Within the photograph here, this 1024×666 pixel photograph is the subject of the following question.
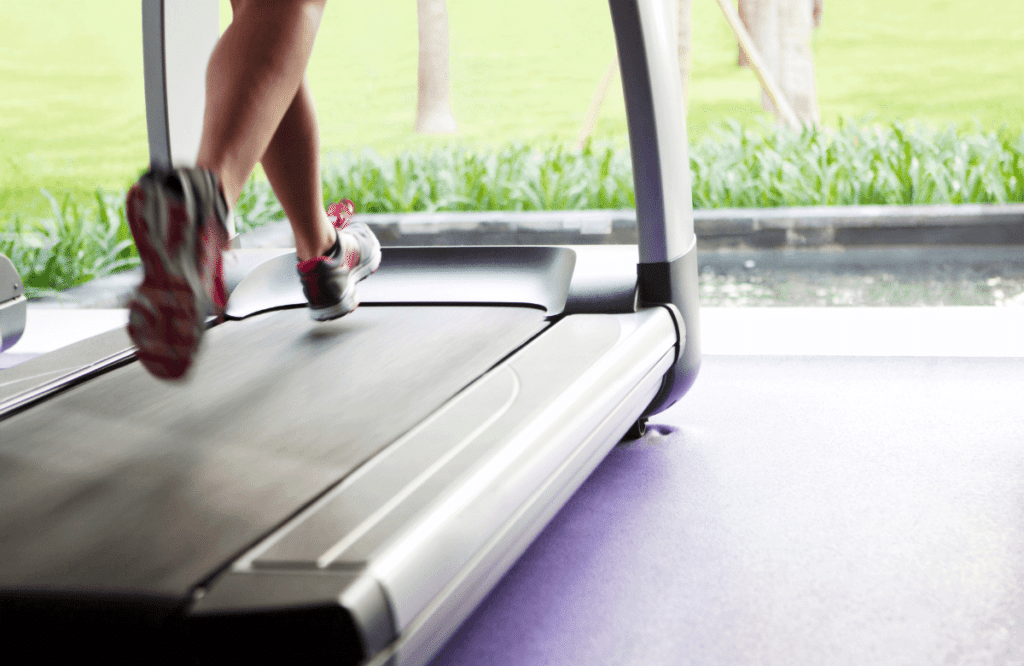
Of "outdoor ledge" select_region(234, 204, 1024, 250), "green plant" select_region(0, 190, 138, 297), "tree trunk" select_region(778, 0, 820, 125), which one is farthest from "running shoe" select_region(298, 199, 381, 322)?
"tree trunk" select_region(778, 0, 820, 125)

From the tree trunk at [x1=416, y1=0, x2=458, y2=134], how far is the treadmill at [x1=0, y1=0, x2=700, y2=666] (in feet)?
11.1

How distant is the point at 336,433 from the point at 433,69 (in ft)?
16.8

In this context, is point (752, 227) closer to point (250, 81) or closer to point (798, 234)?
point (798, 234)

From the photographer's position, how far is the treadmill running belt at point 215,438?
2.61 feet

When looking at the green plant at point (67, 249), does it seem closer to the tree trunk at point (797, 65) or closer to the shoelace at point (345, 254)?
the shoelace at point (345, 254)

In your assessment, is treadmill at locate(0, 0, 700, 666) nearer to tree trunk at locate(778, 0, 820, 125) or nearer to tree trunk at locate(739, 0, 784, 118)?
tree trunk at locate(778, 0, 820, 125)

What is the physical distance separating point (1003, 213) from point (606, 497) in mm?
2261

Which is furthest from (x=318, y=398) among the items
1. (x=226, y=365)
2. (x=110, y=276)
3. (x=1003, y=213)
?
(x=1003, y=213)

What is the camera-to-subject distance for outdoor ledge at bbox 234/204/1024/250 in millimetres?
3004

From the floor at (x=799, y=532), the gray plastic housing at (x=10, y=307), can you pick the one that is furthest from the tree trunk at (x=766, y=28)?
the gray plastic housing at (x=10, y=307)

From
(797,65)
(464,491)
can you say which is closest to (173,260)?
(464,491)

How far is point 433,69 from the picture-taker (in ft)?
19.3

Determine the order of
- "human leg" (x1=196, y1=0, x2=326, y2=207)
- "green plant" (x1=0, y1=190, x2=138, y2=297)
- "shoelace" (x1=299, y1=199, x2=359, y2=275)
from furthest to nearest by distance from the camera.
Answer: "green plant" (x1=0, y1=190, x2=138, y2=297) → "shoelace" (x1=299, y1=199, x2=359, y2=275) → "human leg" (x1=196, y1=0, x2=326, y2=207)

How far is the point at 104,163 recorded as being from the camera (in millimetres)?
8734
